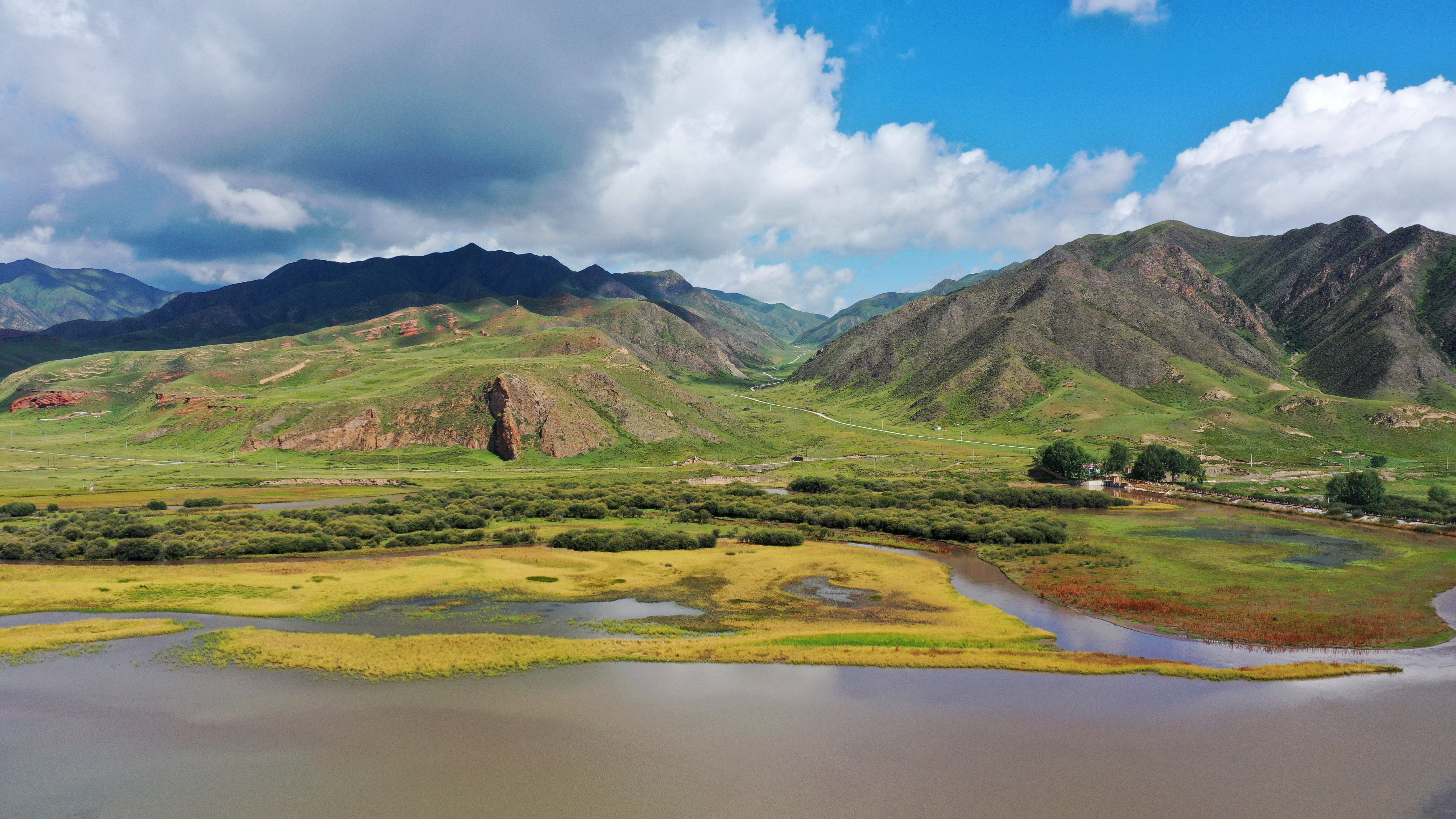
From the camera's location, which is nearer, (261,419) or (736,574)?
(736,574)

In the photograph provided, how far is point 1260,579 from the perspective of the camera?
65.9m

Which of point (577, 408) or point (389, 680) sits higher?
point (577, 408)

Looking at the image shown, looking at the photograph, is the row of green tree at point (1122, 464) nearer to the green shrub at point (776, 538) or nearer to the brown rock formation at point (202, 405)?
the green shrub at point (776, 538)

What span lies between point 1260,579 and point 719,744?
195ft

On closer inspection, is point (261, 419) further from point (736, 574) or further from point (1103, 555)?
point (1103, 555)

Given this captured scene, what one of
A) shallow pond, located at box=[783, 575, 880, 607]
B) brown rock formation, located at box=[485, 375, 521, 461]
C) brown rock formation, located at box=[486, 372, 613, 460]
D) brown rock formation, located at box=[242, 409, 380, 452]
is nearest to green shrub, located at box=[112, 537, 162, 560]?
shallow pond, located at box=[783, 575, 880, 607]

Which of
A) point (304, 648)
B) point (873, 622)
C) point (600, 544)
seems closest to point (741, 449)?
point (600, 544)

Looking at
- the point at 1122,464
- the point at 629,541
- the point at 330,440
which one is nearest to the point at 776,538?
the point at 629,541

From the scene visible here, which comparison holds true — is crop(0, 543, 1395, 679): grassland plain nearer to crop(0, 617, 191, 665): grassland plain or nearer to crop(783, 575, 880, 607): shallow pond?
crop(783, 575, 880, 607): shallow pond

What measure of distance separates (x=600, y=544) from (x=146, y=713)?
48457mm

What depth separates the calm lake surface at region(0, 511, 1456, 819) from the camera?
28.5 meters

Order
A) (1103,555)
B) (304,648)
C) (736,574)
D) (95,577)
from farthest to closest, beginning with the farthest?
(1103,555), (736,574), (95,577), (304,648)

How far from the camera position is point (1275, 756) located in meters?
32.5

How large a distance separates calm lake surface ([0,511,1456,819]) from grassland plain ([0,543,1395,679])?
1979 mm
